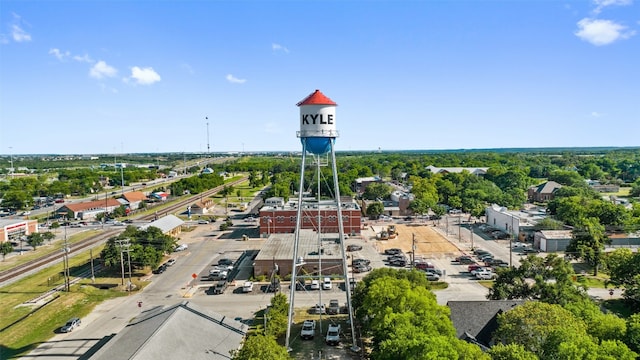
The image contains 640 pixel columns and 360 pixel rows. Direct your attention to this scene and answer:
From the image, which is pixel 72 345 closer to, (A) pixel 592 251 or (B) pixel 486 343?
(B) pixel 486 343

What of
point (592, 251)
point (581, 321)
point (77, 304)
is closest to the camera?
point (581, 321)

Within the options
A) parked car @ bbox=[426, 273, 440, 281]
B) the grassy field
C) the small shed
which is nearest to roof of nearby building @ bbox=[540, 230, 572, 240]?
the small shed

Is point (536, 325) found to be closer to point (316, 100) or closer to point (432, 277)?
point (316, 100)

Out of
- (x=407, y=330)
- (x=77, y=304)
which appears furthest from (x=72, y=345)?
(x=407, y=330)

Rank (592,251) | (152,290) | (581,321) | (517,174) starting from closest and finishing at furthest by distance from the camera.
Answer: (581,321) < (152,290) < (592,251) < (517,174)

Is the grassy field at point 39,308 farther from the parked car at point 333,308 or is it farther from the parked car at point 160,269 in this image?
the parked car at point 333,308

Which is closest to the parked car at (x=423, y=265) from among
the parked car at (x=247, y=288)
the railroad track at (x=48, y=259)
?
the parked car at (x=247, y=288)
